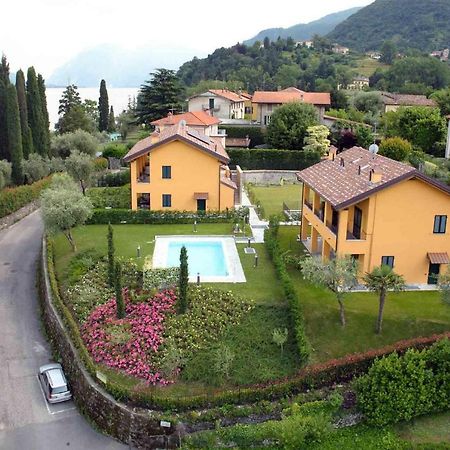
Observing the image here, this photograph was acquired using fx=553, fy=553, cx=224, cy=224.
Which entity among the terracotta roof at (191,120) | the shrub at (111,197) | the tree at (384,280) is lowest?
the shrub at (111,197)

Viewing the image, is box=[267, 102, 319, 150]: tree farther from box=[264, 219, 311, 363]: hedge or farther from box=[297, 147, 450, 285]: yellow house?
box=[297, 147, 450, 285]: yellow house

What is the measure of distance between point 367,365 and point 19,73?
150 feet

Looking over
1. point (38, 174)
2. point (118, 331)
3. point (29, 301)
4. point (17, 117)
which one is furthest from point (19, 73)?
point (118, 331)

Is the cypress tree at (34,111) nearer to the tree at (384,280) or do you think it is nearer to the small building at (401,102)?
the tree at (384,280)

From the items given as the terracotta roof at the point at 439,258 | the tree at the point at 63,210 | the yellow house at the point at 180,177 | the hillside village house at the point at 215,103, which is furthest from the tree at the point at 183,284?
the hillside village house at the point at 215,103

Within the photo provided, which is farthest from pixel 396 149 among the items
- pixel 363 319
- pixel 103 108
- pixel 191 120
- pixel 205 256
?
pixel 103 108

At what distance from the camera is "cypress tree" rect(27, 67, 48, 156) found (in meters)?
55.6

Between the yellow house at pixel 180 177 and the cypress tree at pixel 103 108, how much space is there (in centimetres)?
4669

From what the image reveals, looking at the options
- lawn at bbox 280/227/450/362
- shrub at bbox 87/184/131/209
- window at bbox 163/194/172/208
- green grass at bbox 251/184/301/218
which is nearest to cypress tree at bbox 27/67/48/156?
shrub at bbox 87/184/131/209

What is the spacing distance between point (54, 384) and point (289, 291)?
11.4m

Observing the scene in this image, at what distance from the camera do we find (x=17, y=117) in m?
50.0

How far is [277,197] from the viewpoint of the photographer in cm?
5153

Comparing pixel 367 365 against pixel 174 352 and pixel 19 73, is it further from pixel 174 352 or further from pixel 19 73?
pixel 19 73

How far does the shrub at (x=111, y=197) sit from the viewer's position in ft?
148
